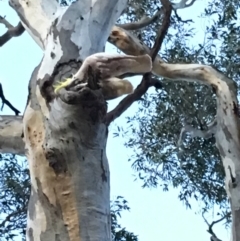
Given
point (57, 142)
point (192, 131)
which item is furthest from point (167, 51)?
point (57, 142)

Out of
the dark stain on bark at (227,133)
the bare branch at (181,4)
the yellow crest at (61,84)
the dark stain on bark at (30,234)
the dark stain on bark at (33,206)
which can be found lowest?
the dark stain on bark at (30,234)

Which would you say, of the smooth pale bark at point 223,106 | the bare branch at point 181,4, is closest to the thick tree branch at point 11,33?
the smooth pale bark at point 223,106

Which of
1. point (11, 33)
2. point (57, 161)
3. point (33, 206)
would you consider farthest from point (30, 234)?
point (11, 33)

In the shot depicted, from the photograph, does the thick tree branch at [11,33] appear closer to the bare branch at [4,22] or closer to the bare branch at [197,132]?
the bare branch at [4,22]

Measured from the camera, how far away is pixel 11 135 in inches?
93.7

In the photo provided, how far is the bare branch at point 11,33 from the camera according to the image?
12.4 ft

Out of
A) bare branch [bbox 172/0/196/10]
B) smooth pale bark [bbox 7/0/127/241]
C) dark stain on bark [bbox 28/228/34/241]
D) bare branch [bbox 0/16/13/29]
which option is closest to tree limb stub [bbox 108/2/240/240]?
smooth pale bark [bbox 7/0/127/241]

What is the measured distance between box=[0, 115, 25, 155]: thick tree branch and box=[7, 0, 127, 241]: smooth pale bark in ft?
0.56

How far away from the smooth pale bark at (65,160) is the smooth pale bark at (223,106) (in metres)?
1.13

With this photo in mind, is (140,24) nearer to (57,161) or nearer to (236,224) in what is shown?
(236,224)

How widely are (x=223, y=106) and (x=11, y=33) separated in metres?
1.38

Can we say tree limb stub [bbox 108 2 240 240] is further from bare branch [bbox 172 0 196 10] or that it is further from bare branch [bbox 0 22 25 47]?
bare branch [bbox 172 0 196 10]

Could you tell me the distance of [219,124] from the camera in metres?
3.35

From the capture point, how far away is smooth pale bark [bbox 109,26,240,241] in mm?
3004
